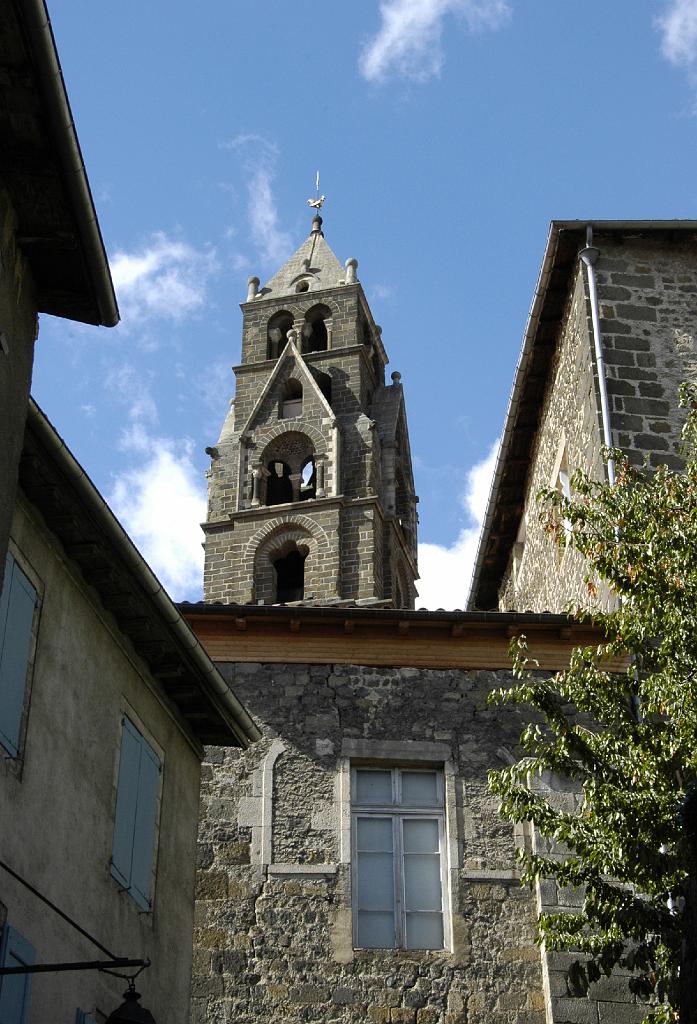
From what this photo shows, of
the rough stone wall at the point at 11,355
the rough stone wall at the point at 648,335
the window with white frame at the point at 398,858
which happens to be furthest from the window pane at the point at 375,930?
the rough stone wall at the point at 11,355

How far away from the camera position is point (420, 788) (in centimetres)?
1351

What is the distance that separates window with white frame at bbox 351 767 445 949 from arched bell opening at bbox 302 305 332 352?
3721cm

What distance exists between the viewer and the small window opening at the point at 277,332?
163ft

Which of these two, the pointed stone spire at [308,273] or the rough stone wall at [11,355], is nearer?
the rough stone wall at [11,355]

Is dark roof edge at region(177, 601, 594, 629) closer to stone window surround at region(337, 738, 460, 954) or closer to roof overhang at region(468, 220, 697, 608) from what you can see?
stone window surround at region(337, 738, 460, 954)

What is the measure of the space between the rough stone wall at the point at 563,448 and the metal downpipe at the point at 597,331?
102 millimetres

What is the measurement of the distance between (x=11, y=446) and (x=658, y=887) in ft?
16.3

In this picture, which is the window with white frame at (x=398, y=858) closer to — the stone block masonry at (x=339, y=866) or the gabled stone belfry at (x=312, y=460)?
the stone block masonry at (x=339, y=866)

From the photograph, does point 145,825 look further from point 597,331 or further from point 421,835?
point 597,331

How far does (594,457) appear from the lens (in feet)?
54.1

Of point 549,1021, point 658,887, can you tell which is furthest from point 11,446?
point 549,1021

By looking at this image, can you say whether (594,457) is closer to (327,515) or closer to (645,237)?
(645,237)

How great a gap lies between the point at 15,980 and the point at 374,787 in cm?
582

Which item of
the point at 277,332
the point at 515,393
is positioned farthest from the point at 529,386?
the point at 277,332
